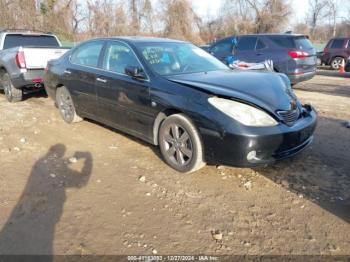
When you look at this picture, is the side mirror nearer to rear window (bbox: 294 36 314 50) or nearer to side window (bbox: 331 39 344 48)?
rear window (bbox: 294 36 314 50)

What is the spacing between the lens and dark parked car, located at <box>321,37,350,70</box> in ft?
54.4

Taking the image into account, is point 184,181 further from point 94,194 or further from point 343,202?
point 343,202

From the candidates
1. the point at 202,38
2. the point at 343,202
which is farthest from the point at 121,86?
the point at 202,38

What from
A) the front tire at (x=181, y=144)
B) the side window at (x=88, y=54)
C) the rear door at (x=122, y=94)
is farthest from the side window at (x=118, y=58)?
the front tire at (x=181, y=144)

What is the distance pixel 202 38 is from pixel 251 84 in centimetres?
3551

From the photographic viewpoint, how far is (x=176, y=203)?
135 inches

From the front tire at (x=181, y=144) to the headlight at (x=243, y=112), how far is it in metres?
0.41

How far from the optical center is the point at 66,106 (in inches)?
240

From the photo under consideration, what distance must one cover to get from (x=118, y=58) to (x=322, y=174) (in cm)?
315

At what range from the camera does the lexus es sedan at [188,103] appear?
3551 mm

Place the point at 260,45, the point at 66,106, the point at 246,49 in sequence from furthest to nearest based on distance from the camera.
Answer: the point at 246,49
the point at 260,45
the point at 66,106

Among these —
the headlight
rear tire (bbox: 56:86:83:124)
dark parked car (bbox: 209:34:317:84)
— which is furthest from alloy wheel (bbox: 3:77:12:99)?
dark parked car (bbox: 209:34:317:84)

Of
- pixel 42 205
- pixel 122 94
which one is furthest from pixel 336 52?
pixel 42 205

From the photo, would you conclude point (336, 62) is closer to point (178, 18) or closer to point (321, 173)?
point (321, 173)
